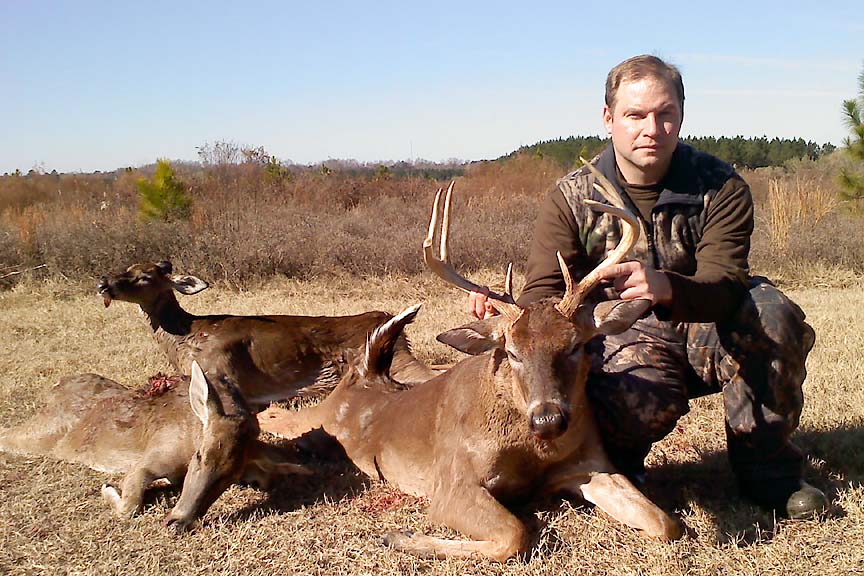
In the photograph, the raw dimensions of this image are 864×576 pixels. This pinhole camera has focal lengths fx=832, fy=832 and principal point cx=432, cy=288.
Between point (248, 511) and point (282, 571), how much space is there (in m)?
0.60

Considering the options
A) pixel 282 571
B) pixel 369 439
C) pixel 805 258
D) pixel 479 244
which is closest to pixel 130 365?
pixel 369 439

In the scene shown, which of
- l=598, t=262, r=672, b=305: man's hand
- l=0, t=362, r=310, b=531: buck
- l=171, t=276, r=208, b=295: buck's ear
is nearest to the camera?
l=598, t=262, r=672, b=305: man's hand

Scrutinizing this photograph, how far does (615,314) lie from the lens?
127 inches

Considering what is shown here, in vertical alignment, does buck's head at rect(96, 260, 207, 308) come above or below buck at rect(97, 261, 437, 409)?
A: above

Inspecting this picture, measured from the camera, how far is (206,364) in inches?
224

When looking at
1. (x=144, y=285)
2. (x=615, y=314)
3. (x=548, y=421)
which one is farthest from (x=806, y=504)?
(x=144, y=285)

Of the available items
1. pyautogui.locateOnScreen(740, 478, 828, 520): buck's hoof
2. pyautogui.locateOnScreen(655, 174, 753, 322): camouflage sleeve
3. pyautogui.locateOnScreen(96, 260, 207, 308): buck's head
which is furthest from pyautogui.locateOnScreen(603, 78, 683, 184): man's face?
pyautogui.locateOnScreen(96, 260, 207, 308): buck's head

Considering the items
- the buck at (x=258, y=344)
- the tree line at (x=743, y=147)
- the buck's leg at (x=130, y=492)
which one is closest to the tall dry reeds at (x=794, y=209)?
the buck at (x=258, y=344)

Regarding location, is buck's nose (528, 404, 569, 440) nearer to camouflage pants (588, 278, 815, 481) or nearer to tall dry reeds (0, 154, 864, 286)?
camouflage pants (588, 278, 815, 481)

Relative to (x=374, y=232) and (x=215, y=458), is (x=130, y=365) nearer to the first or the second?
(x=215, y=458)

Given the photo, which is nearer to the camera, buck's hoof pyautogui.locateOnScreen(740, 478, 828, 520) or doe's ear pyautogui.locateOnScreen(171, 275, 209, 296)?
buck's hoof pyautogui.locateOnScreen(740, 478, 828, 520)

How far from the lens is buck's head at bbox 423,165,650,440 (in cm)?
309

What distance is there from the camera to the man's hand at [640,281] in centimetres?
316

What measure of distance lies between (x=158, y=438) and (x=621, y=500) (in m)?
2.28
